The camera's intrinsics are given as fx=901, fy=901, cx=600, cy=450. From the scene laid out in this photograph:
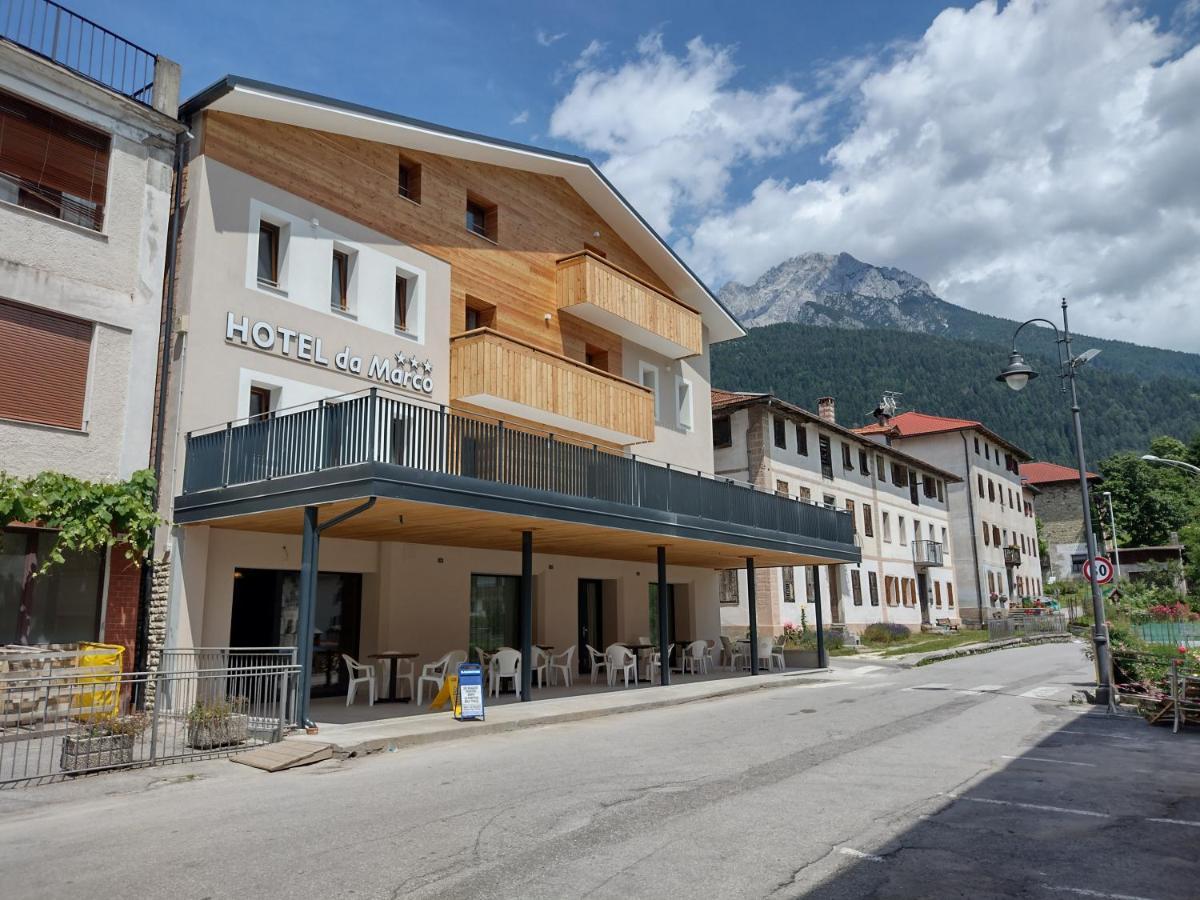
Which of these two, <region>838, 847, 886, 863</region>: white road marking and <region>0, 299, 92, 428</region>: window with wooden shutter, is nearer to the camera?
<region>838, 847, 886, 863</region>: white road marking

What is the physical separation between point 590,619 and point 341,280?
11.1 meters

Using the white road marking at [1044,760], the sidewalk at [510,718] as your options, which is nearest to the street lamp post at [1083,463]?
the white road marking at [1044,760]

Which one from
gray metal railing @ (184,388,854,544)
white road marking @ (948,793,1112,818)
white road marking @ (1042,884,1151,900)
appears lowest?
white road marking @ (948,793,1112,818)

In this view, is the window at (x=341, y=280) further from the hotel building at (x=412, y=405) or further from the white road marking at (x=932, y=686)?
the white road marking at (x=932, y=686)

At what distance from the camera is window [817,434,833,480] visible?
3738cm

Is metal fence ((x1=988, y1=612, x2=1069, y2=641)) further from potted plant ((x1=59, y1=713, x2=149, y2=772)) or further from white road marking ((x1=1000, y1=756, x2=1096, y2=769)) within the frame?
potted plant ((x1=59, y1=713, x2=149, y2=772))

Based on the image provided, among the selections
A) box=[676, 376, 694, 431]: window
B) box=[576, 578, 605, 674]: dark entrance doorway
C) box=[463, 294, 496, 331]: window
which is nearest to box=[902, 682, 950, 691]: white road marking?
box=[576, 578, 605, 674]: dark entrance doorway

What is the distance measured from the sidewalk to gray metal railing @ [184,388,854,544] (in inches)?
141

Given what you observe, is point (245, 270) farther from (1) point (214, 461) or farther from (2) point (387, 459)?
(2) point (387, 459)

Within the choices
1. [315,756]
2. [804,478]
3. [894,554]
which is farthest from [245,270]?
[894,554]

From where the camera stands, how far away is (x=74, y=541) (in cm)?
1289

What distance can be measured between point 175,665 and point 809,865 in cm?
1091

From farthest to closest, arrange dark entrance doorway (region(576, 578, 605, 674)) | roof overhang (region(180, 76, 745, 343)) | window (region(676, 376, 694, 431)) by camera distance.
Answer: window (region(676, 376, 694, 431))
dark entrance doorway (region(576, 578, 605, 674))
roof overhang (region(180, 76, 745, 343))

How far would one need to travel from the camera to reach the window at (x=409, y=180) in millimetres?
18844
